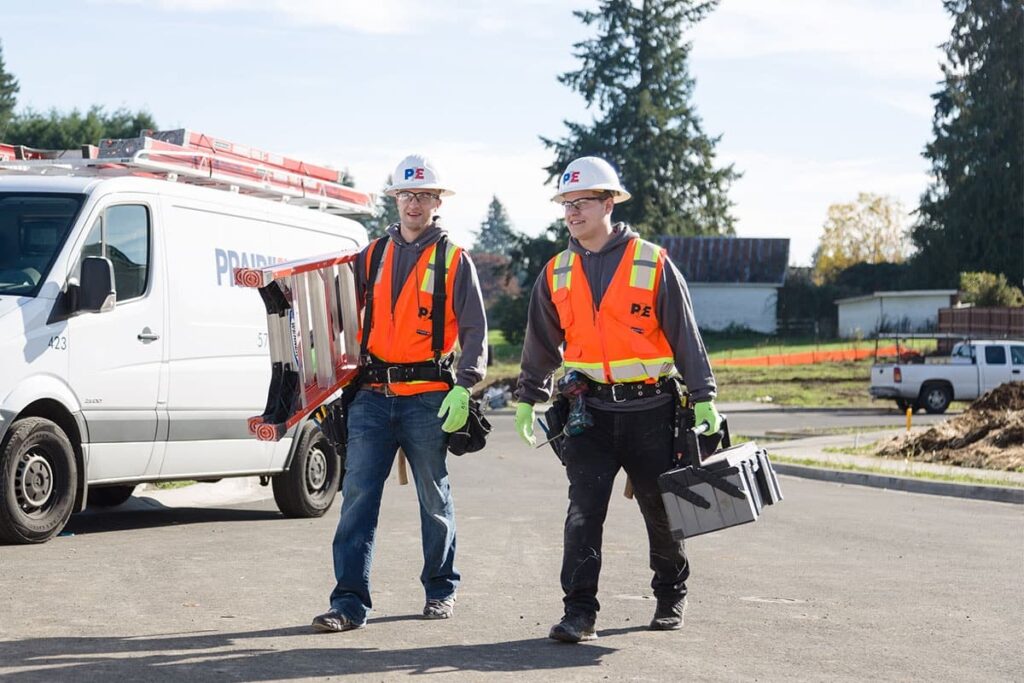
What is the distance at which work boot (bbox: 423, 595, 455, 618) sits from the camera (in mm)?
7266

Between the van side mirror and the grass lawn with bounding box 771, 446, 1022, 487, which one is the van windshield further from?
the grass lawn with bounding box 771, 446, 1022, 487

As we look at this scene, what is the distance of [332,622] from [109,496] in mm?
6328

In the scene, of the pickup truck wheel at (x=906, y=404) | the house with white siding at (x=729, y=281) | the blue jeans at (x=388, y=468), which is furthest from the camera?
the house with white siding at (x=729, y=281)

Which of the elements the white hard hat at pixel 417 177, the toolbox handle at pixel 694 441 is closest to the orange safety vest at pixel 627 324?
the toolbox handle at pixel 694 441

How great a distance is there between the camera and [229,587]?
8156 mm

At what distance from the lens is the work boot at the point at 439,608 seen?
7266 mm

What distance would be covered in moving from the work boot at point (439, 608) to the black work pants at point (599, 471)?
68 centimetres

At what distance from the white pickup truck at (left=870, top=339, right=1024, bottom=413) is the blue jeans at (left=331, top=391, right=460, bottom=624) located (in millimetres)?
29182

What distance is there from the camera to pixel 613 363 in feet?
22.7

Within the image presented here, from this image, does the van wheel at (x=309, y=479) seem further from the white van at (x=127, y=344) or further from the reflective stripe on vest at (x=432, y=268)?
the reflective stripe on vest at (x=432, y=268)

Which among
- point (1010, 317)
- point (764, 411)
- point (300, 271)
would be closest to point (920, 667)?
point (300, 271)

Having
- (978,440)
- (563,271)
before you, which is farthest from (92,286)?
(978,440)

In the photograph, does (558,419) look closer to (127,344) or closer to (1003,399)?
(127,344)

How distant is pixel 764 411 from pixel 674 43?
3938cm
